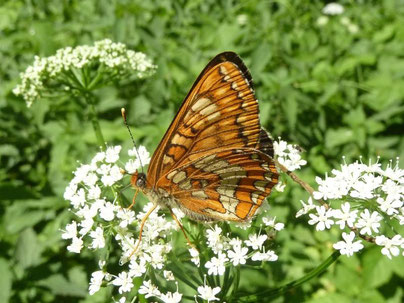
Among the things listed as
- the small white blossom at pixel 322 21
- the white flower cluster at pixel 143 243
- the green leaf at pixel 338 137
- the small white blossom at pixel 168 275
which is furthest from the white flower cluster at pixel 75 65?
the small white blossom at pixel 322 21

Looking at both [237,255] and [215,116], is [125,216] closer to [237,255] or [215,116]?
[237,255]

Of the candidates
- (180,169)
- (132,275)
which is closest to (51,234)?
(132,275)

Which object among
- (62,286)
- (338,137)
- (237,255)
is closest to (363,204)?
(237,255)

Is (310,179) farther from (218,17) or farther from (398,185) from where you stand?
(218,17)

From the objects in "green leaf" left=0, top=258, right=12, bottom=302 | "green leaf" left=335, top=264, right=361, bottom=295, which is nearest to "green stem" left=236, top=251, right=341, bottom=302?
"green leaf" left=335, top=264, right=361, bottom=295

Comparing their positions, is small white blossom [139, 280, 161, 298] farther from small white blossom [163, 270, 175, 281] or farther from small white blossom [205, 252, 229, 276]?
small white blossom [205, 252, 229, 276]
